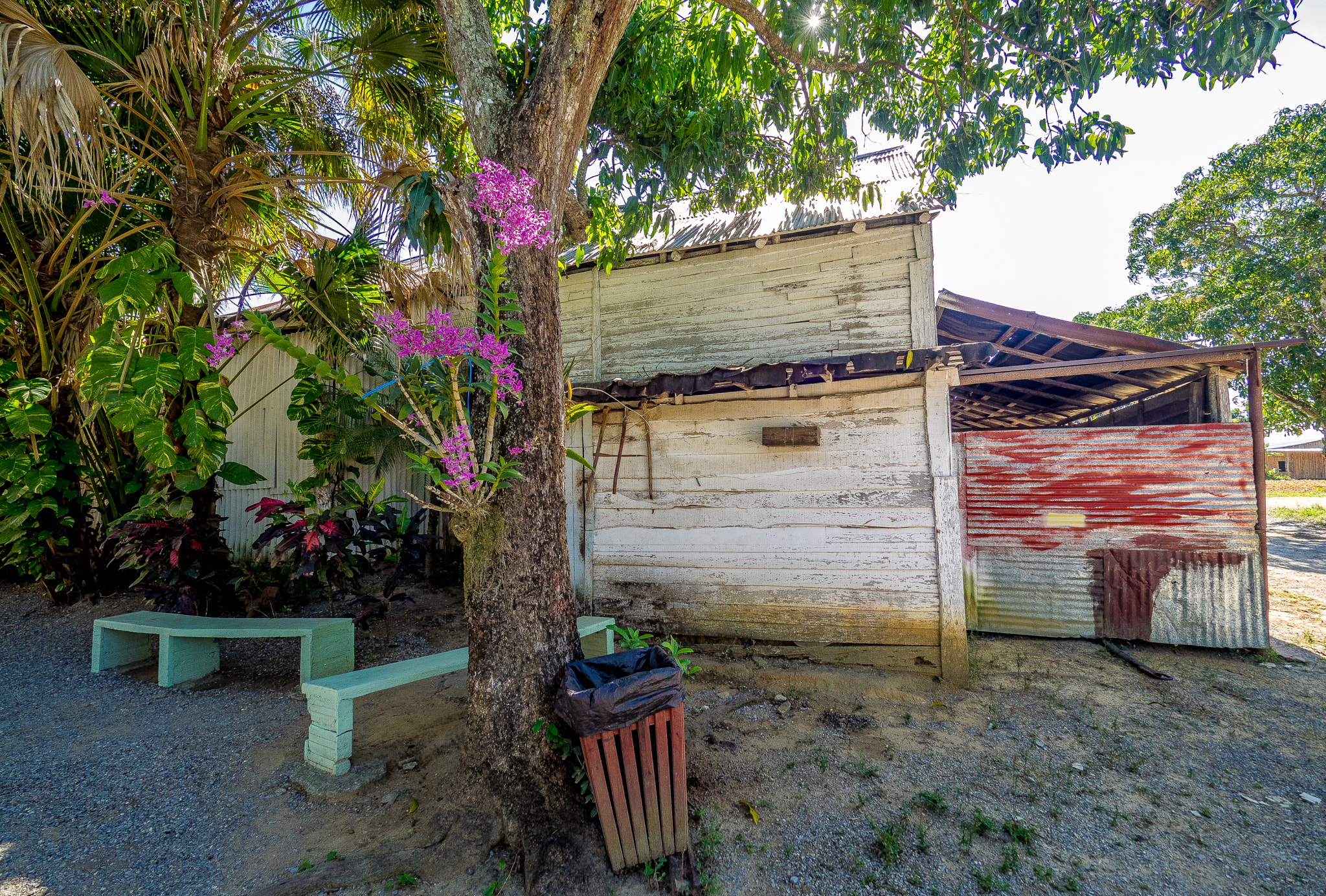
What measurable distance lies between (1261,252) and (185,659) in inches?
749

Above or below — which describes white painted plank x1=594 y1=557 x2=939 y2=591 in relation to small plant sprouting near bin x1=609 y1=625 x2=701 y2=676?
below

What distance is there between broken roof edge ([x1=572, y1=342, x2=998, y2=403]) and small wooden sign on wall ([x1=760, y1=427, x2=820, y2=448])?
0.49 meters

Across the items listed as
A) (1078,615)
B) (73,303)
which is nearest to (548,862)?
(1078,615)

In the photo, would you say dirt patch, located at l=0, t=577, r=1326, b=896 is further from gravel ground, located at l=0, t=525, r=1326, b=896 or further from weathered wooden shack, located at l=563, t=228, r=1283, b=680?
weathered wooden shack, located at l=563, t=228, r=1283, b=680

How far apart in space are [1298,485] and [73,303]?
38755 mm

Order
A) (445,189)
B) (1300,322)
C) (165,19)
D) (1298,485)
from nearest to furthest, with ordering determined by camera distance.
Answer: (445,189), (165,19), (1300,322), (1298,485)

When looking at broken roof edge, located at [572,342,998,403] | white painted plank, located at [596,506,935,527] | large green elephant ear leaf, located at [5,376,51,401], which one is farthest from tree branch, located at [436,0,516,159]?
large green elephant ear leaf, located at [5,376,51,401]

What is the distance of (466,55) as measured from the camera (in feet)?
10.8

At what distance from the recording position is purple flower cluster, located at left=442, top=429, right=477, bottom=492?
2.59 meters

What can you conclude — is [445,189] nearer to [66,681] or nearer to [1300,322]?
[66,681]

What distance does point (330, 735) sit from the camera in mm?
3275

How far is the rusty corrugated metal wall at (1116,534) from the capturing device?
5457 millimetres

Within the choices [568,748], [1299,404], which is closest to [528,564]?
[568,748]

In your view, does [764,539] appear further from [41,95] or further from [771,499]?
[41,95]
